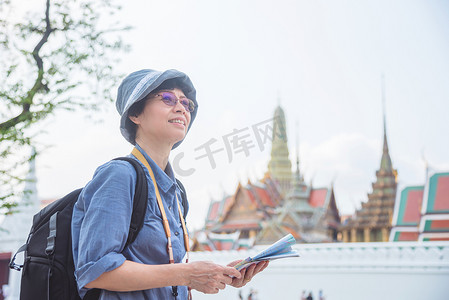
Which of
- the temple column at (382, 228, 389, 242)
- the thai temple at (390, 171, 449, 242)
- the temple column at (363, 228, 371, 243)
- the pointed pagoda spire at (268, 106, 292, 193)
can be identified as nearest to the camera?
the thai temple at (390, 171, 449, 242)

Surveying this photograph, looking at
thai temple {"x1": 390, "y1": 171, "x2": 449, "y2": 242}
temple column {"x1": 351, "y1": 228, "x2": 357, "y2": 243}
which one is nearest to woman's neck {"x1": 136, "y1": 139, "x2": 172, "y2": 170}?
thai temple {"x1": 390, "y1": 171, "x2": 449, "y2": 242}

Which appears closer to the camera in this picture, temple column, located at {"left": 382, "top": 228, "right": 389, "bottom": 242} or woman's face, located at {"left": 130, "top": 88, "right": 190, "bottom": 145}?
woman's face, located at {"left": 130, "top": 88, "right": 190, "bottom": 145}

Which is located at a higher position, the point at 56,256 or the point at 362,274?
the point at 56,256

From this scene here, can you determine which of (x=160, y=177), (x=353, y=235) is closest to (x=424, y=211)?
(x=353, y=235)

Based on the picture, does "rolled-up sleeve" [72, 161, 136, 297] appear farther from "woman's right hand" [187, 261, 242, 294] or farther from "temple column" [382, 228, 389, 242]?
"temple column" [382, 228, 389, 242]

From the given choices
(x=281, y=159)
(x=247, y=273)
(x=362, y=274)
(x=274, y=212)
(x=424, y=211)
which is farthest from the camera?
(x=281, y=159)

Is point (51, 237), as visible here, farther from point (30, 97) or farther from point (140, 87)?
point (30, 97)

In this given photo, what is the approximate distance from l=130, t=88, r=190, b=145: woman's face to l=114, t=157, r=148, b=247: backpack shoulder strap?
16 centimetres

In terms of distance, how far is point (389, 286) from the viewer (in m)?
8.16

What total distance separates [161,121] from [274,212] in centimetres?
1590

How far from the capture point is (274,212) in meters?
16.8

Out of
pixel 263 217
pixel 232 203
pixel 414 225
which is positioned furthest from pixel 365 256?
pixel 232 203

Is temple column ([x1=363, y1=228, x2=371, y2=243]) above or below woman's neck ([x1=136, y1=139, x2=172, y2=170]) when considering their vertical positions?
below

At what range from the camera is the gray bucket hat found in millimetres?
1145
